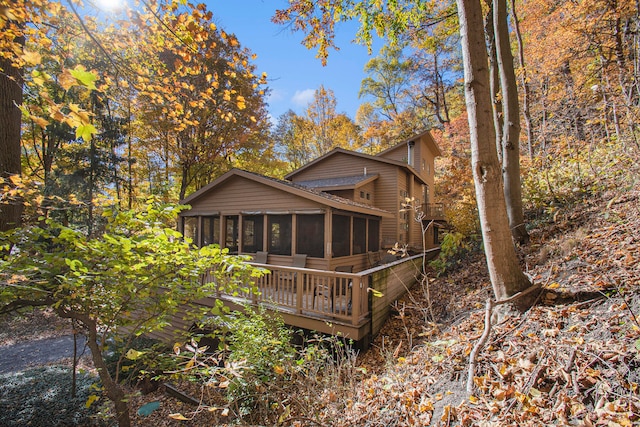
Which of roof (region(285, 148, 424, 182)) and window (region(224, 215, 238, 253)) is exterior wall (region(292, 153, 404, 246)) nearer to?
roof (region(285, 148, 424, 182))

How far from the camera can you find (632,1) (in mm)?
6781

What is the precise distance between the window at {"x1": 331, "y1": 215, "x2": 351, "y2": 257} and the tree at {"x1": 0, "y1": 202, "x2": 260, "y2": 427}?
544 cm

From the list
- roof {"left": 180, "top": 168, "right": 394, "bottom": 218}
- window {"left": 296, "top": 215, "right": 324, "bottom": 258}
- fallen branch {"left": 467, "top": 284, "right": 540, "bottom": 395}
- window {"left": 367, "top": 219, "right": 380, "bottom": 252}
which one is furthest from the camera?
window {"left": 367, "top": 219, "right": 380, "bottom": 252}

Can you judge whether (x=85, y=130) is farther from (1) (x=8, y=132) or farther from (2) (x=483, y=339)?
(1) (x=8, y=132)

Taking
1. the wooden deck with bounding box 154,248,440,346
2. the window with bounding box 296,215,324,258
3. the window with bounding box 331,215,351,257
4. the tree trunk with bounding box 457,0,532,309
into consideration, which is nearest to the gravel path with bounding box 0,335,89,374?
the wooden deck with bounding box 154,248,440,346

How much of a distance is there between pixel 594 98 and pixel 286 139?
2070cm

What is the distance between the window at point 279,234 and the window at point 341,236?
154cm

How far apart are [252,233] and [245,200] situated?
1237 mm

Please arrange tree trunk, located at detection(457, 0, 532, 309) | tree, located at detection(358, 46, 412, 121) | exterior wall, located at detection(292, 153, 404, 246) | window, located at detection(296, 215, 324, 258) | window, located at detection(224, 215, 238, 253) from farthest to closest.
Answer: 1. tree, located at detection(358, 46, 412, 121)
2. exterior wall, located at detection(292, 153, 404, 246)
3. window, located at detection(224, 215, 238, 253)
4. window, located at detection(296, 215, 324, 258)
5. tree trunk, located at detection(457, 0, 532, 309)

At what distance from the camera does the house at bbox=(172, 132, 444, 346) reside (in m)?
5.47

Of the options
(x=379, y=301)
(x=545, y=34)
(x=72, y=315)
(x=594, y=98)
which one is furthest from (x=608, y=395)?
(x=545, y=34)

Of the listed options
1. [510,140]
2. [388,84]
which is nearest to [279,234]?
[510,140]

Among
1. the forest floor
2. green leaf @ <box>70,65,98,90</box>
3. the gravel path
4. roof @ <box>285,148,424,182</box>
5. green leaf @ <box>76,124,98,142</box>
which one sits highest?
roof @ <box>285,148,424,182</box>

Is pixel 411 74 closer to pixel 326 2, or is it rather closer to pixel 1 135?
pixel 326 2
